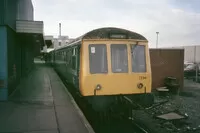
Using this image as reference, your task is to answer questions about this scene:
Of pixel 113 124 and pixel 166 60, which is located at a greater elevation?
pixel 166 60

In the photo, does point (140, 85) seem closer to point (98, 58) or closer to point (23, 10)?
point (98, 58)

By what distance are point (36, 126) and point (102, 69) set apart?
273 centimetres

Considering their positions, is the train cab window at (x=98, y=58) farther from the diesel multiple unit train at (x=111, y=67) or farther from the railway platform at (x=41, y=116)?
the railway platform at (x=41, y=116)

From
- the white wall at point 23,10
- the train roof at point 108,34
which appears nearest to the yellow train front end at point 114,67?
the train roof at point 108,34

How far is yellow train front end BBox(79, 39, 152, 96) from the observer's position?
321 inches

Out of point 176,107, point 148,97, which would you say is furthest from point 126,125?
point 176,107

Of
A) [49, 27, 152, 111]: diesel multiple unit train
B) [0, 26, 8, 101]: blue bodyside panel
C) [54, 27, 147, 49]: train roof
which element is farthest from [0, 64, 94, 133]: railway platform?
[54, 27, 147, 49]: train roof

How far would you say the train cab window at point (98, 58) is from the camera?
823 cm

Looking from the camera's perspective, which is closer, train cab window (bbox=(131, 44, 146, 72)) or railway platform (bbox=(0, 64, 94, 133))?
railway platform (bbox=(0, 64, 94, 133))

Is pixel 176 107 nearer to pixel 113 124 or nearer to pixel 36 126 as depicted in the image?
pixel 113 124

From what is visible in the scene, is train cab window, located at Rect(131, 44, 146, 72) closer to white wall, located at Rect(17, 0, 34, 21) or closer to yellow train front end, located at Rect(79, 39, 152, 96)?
yellow train front end, located at Rect(79, 39, 152, 96)

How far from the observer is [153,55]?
655 inches

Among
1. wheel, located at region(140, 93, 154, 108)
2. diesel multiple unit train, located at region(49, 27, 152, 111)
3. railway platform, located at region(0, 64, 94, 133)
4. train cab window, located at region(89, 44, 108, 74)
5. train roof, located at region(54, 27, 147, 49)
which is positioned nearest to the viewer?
railway platform, located at region(0, 64, 94, 133)

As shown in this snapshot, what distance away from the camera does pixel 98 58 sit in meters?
8.31
